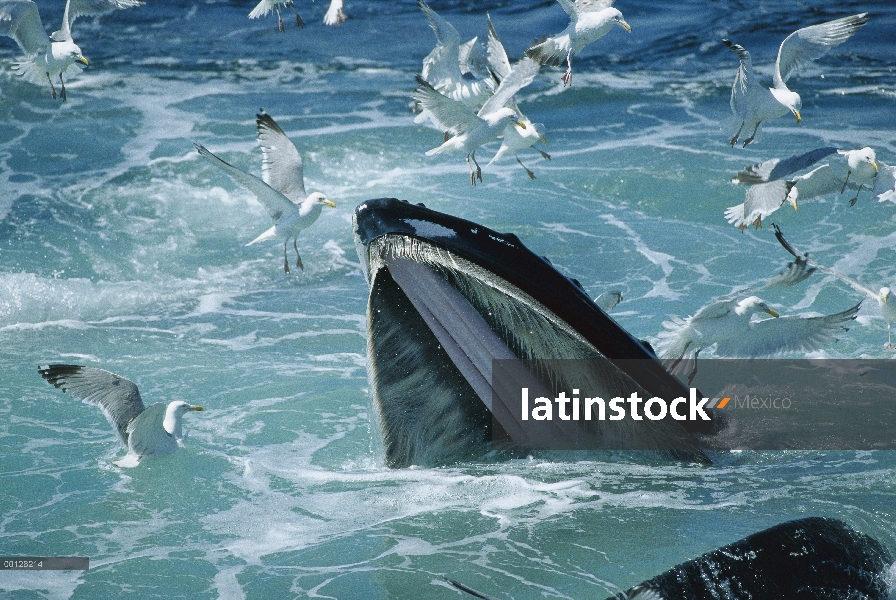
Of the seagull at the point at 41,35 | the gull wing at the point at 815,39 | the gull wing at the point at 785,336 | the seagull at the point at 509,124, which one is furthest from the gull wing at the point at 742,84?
the seagull at the point at 41,35

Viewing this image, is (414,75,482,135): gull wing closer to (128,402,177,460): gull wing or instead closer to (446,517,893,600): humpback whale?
(128,402,177,460): gull wing

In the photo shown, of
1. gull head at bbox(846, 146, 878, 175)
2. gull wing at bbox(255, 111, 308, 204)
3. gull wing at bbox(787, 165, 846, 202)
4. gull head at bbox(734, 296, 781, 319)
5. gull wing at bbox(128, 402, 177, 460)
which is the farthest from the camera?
gull wing at bbox(787, 165, 846, 202)

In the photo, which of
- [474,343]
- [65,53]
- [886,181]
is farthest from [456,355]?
[65,53]

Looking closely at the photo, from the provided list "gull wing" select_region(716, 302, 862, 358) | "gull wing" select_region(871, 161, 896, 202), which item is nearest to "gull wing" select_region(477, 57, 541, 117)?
"gull wing" select_region(871, 161, 896, 202)

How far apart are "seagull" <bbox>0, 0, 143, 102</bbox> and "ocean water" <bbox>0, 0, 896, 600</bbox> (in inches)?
99.6

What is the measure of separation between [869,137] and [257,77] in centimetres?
1602

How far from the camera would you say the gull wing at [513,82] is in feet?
45.6

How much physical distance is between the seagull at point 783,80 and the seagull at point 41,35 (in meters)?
10.4

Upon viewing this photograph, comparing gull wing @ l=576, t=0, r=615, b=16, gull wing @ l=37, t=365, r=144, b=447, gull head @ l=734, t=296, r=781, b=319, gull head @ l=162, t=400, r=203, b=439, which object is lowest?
gull head @ l=162, t=400, r=203, b=439

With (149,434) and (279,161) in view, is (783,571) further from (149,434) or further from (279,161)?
(279,161)

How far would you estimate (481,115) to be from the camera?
48.0 ft

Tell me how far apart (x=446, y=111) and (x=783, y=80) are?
16.0 feet

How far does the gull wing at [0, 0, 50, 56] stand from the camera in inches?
699

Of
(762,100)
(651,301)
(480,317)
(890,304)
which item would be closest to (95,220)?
(651,301)
